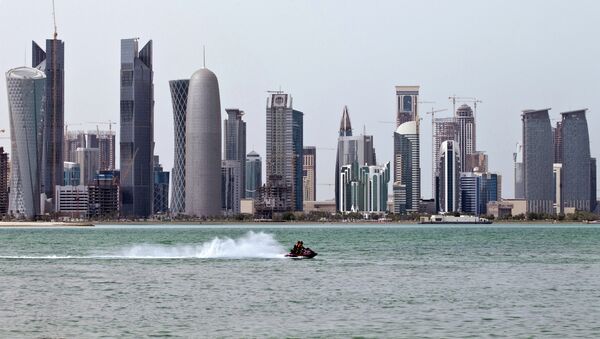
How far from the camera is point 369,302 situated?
7675cm

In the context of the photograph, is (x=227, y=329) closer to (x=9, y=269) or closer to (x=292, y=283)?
(x=292, y=283)

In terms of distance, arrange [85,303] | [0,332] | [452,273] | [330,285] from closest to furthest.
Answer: [0,332] → [85,303] → [330,285] → [452,273]

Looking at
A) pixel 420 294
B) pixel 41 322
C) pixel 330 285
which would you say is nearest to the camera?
pixel 41 322

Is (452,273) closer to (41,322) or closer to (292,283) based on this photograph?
(292,283)

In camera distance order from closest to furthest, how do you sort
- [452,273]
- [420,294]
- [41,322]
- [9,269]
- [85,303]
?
[41,322] → [85,303] → [420,294] → [452,273] → [9,269]

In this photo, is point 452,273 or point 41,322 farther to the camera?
point 452,273

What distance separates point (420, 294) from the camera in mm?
83000

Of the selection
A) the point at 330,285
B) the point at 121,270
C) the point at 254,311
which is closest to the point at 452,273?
the point at 330,285

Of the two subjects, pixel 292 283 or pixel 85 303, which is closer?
pixel 85 303

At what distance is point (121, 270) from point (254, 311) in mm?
41773

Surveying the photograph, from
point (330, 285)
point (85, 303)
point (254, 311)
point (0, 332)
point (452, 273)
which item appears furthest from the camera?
point (452, 273)

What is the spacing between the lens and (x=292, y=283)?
93.2 meters

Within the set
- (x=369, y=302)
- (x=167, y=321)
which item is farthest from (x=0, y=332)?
(x=369, y=302)

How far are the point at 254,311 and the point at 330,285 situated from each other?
787 inches
